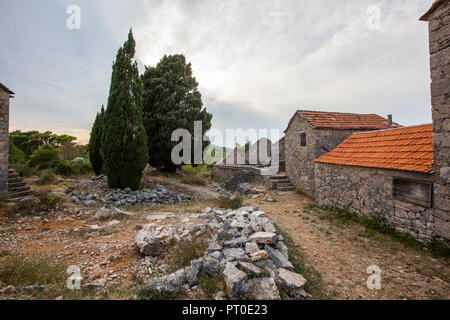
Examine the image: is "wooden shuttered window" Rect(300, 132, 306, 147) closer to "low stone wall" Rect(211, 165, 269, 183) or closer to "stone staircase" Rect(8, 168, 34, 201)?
"low stone wall" Rect(211, 165, 269, 183)

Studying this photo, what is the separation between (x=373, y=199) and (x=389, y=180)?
0.72 m

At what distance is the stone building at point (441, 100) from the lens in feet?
12.2

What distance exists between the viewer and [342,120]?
9727 millimetres

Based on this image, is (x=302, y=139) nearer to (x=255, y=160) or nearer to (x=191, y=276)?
(x=255, y=160)

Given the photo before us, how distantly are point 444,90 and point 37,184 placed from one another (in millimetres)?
14578

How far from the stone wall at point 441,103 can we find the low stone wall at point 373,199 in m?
0.21

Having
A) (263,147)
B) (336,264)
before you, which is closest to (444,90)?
(336,264)

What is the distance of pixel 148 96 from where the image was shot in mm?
13461

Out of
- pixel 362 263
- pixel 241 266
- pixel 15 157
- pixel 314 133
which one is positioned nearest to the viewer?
pixel 241 266

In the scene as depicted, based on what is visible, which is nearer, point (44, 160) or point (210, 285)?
point (210, 285)

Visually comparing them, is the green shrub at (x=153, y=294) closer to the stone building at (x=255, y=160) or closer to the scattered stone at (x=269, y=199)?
the scattered stone at (x=269, y=199)

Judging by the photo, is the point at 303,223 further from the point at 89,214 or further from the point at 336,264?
the point at 89,214

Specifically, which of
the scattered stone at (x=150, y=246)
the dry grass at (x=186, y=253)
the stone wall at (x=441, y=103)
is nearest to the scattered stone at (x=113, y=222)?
the scattered stone at (x=150, y=246)

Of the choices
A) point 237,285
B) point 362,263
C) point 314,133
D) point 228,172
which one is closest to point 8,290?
point 237,285
